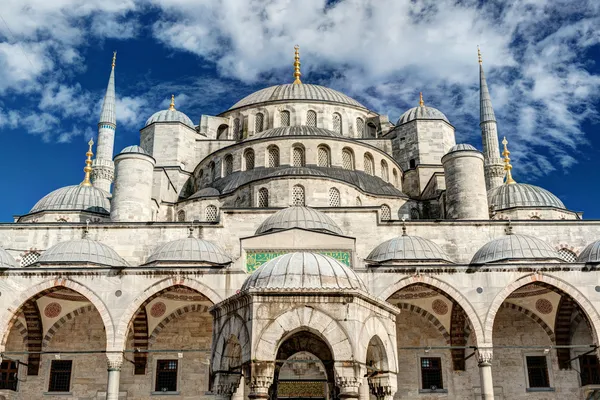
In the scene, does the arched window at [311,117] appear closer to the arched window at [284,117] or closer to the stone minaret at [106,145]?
the arched window at [284,117]

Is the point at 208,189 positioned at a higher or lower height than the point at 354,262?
higher

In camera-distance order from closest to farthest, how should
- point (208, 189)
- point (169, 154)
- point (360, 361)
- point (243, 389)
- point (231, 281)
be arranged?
point (360, 361), point (243, 389), point (231, 281), point (208, 189), point (169, 154)

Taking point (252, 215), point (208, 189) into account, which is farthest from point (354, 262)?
point (208, 189)

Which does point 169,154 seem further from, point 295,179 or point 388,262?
point 388,262

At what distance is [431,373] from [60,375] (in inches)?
354

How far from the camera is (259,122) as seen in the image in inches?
992

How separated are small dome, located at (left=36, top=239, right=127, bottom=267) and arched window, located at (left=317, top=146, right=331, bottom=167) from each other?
25.1 feet

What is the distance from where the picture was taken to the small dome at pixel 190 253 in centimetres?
1491

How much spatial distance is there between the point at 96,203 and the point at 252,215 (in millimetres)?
6027

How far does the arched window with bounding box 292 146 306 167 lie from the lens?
67.5ft

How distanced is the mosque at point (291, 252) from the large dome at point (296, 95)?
453 centimetres

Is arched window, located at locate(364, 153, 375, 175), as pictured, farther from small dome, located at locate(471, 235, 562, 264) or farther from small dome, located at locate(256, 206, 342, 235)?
small dome, located at locate(471, 235, 562, 264)

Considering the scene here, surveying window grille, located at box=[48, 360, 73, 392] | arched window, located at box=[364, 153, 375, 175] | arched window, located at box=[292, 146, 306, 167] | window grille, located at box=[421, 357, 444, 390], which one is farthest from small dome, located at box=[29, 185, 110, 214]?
window grille, located at box=[421, 357, 444, 390]

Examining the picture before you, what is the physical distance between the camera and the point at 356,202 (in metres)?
18.7
